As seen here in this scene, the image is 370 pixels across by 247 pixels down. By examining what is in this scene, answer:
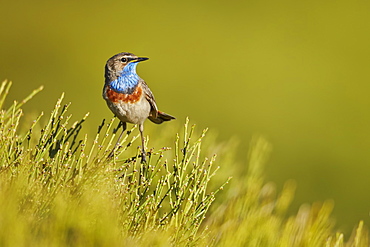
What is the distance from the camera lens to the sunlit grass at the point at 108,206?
131 cm

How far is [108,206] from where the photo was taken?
139 cm

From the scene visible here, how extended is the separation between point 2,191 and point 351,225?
16.9 feet

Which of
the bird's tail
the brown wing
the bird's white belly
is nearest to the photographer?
the bird's white belly

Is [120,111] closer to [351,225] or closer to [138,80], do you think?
[138,80]

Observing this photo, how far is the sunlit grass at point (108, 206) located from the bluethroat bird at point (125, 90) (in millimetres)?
400

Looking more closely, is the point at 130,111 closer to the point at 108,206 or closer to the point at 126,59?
the point at 126,59

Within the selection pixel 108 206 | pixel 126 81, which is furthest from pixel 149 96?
pixel 108 206

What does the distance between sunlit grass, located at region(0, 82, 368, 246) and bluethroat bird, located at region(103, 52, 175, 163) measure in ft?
1.31

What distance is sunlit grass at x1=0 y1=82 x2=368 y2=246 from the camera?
4.28ft

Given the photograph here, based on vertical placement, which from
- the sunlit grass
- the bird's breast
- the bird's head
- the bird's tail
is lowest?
the sunlit grass

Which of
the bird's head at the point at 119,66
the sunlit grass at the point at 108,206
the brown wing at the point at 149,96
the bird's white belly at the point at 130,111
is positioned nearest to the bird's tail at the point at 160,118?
the brown wing at the point at 149,96

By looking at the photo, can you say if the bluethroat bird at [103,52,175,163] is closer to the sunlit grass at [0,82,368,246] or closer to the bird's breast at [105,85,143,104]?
the bird's breast at [105,85,143,104]

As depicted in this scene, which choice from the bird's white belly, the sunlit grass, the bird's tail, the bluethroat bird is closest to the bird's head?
the bluethroat bird

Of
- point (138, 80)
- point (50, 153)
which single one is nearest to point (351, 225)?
point (138, 80)
